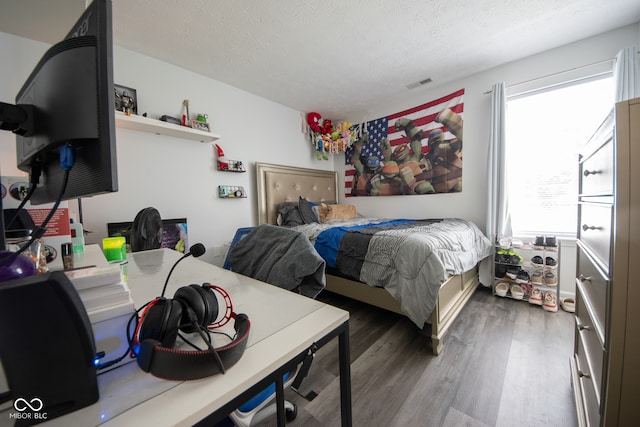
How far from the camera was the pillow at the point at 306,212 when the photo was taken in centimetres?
301

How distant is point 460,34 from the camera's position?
2020 millimetres

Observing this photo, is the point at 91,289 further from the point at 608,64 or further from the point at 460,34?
the point at 608,64

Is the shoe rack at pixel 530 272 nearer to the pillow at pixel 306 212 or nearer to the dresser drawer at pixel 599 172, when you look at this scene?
the dresser drawer at pixel 599 172

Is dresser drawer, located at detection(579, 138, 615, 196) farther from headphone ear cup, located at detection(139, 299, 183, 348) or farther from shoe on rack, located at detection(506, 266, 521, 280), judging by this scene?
shoe on rack, located at detection(506, 266, 521, 280)

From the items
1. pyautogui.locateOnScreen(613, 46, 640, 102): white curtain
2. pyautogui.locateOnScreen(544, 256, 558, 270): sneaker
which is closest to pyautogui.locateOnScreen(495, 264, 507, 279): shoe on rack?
pyautogui.locateOnScreen(544, 256, 558, 270): sneaker

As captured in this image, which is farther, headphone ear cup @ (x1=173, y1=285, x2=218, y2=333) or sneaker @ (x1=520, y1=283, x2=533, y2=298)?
sneaker @ (x1=520, y1=283, x2=533, y2=298)

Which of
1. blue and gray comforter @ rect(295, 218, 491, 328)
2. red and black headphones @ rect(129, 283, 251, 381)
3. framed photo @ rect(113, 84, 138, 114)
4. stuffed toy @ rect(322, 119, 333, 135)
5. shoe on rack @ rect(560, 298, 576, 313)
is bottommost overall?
shoe on rack @ rect(560, 298, 576, 313)

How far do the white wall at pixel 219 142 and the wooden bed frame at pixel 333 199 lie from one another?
16cm

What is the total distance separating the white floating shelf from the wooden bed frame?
770 mm

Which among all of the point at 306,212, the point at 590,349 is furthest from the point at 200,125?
the point at 590,349

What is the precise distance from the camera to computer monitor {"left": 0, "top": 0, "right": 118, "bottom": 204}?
1.26 ft

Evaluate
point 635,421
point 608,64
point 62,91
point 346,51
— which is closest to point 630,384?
point 635,421

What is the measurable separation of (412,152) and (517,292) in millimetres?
1978

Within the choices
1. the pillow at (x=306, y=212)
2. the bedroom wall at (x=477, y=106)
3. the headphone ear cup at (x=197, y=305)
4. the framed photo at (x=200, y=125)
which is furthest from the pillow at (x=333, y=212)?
the headphone ear cup at (x=197, y=305)
